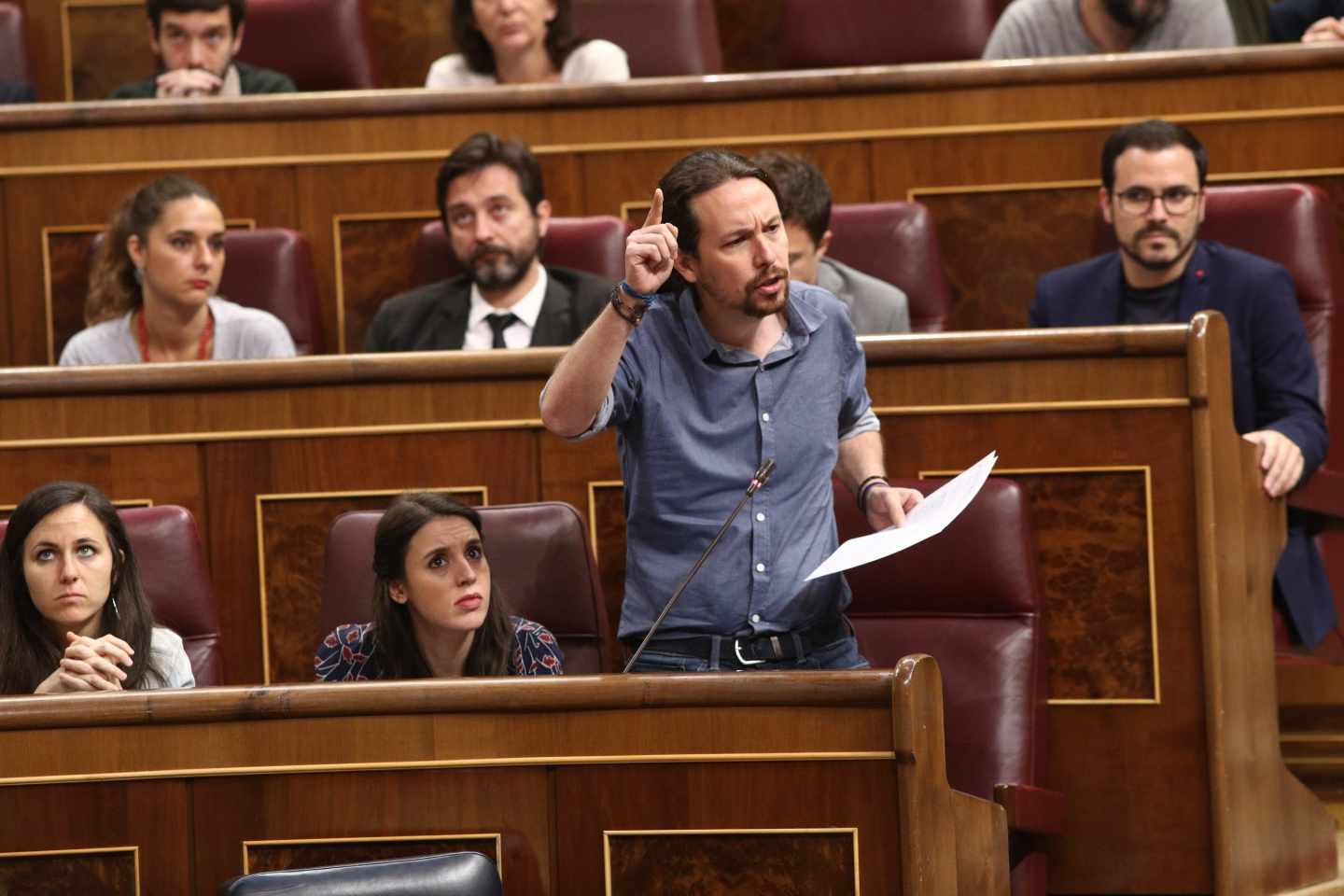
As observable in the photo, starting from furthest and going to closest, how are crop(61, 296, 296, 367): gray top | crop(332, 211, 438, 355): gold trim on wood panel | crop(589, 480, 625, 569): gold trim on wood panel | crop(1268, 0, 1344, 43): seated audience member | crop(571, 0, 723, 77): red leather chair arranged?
crop(571, 0, 723, 77): red leather chair < crop(1268, 0, 1344, 43): seated audience member < crop(332, 211, 438, 355): gold trim on wood panel < crop(61, 296, 296, 367): gray top < crop(589, 480, 625, 569): gold trim on wood panel

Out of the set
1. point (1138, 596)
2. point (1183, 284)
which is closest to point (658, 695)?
point (1138, 596)

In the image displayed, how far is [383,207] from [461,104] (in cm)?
9

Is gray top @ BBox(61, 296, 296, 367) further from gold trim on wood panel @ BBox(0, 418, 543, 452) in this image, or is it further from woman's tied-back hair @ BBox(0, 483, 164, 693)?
woman's tied-back hair @ BBox(0, 483, 164, 693)

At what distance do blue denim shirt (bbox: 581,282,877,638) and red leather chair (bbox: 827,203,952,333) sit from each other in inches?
17.6

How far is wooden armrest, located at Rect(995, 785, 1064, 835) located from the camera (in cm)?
87

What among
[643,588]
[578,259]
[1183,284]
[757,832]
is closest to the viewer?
[757,832]

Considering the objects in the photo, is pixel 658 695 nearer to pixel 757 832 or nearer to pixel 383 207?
pixel 757 832

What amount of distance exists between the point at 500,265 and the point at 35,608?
0.42 m

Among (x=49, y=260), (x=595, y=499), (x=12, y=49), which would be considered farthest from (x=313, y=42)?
(x=595, y=499)

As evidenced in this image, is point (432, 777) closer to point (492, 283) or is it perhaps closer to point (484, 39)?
point (492, 283)

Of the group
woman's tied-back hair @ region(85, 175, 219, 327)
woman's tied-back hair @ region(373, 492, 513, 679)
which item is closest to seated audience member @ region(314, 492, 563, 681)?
woman's tied-back hair @ region(373, 492, 513, 679)

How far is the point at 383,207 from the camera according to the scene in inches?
54.9

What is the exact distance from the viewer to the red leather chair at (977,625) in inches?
37.0

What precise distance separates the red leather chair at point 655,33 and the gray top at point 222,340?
0.49 metres
